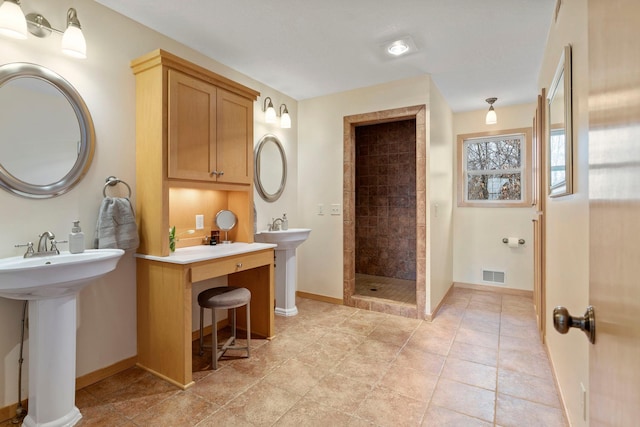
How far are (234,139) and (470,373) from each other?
253 centimetres

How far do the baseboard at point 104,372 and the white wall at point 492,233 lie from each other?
4.02 m

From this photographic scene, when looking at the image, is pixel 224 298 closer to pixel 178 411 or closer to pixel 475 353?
pixel 178 411

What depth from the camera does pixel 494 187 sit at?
14.5 ft

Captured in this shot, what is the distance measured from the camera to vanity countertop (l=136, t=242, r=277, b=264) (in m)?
2.11

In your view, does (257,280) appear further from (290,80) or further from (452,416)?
(290,80)

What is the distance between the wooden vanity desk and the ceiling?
5.52 feet

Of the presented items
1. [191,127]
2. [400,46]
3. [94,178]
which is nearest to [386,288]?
[400,46]

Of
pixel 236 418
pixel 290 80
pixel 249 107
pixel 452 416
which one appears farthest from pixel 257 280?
pixel 290 80

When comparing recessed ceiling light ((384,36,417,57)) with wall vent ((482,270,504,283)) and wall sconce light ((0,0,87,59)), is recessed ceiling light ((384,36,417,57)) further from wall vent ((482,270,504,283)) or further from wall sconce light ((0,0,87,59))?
wall vent ((482,270,504,283))

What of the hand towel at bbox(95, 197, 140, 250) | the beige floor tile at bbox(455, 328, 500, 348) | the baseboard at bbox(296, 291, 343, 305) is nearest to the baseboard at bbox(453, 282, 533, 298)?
the beige floor tile at bbox(455, 328, 500, 348)

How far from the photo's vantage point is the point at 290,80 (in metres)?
3.43

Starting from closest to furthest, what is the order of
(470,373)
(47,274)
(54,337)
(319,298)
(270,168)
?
1. (47,274)
2. (54,337)
3. (470,373)
4. (270,168)
5. (319,298)

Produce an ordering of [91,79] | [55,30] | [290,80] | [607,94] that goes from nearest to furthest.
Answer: [607,94]
[55,30]
[91,79]
[290,80]

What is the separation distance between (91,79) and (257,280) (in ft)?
6.31
